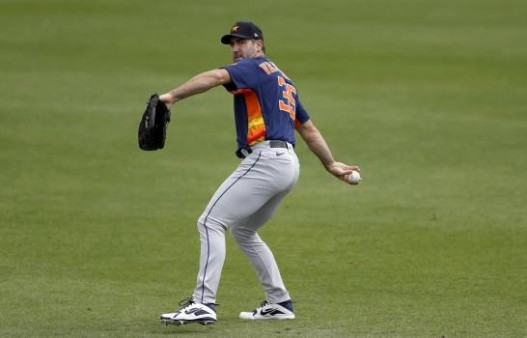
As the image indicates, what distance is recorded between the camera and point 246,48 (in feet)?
27.7

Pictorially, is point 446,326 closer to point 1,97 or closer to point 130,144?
point 130,144

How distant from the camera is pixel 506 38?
26469mm

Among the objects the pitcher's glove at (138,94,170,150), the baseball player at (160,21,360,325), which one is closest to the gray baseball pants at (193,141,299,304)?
the baseball player at (160,21,360,325)

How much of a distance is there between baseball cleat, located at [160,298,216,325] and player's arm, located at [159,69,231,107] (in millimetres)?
1408

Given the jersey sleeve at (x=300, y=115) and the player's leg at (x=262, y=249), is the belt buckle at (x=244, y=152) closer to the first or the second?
the player's leg at (x=262, y=249)

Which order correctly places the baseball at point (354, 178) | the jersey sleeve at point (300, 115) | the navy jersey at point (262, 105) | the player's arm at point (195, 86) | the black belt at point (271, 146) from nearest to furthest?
1. the player's arm at point (195, 86)
2. the navy jersey at point (262, 105)
3. the black belt at point (271, 146)
4. the baseball at point (354, 178)
5. the jersey sleeve at point (300, 115)

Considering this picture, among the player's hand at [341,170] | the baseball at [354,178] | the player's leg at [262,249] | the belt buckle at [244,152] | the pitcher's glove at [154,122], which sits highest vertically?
the pitcher's glove at [154,122]

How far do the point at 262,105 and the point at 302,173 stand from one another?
7.94 m

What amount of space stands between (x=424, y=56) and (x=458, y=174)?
8.96m

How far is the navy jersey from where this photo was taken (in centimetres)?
825

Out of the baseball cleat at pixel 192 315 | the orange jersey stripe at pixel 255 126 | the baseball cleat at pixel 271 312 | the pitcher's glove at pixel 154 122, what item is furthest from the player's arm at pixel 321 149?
the baseball cleat at pixel 192 315

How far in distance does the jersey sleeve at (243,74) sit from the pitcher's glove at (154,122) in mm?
501

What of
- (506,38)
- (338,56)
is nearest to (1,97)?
(338,56)

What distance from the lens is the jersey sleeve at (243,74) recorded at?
811cm
